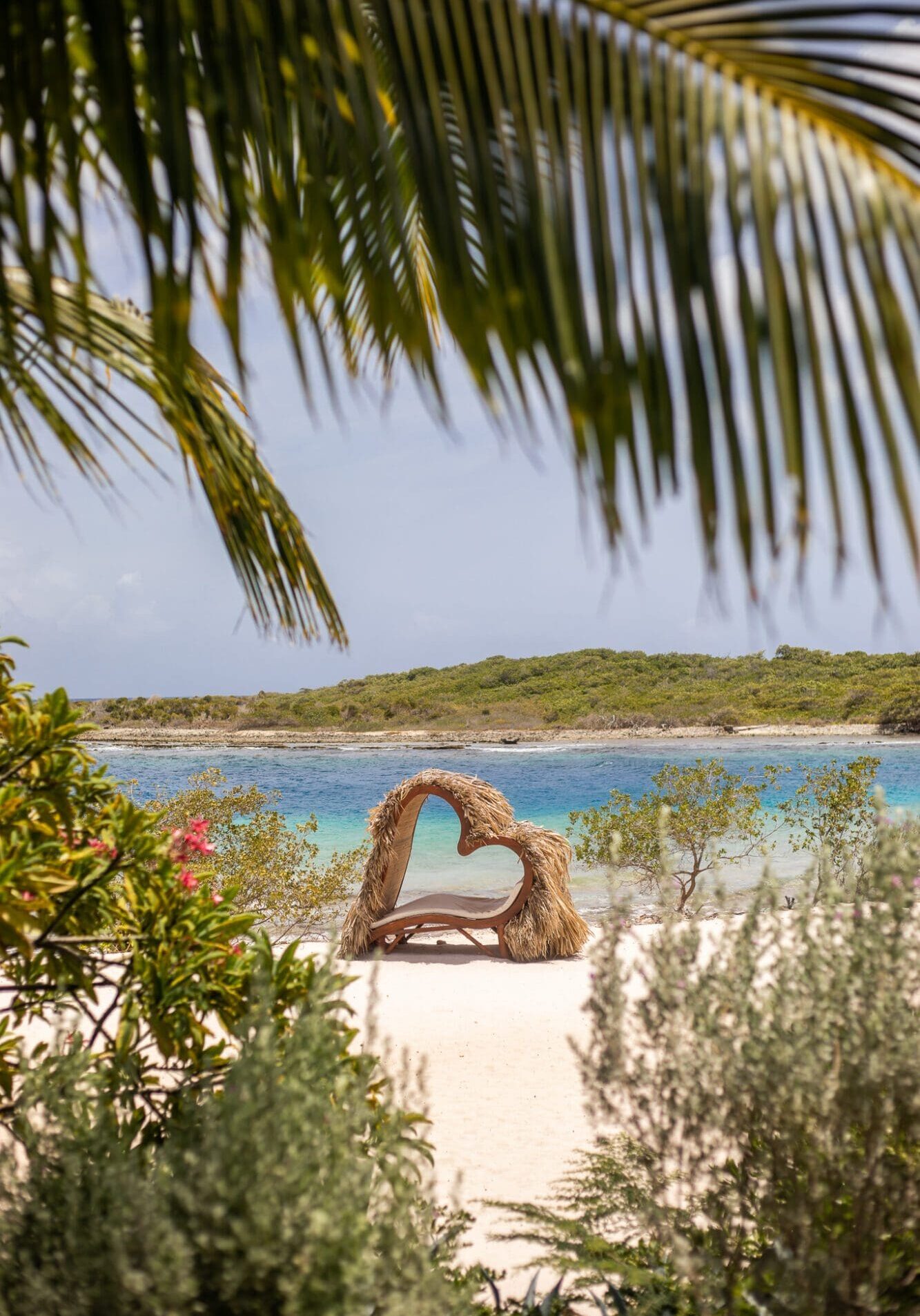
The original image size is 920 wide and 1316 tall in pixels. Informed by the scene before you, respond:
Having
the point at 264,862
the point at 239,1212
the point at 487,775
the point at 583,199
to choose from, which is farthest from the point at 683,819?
the point at 487,775

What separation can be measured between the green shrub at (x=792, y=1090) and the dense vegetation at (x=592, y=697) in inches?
1427

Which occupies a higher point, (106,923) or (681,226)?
(681,226)

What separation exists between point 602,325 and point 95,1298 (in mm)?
1949

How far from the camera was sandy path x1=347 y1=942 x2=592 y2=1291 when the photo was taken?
13.3 ft

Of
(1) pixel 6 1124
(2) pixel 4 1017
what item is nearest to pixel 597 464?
(1) pixel 6 1124

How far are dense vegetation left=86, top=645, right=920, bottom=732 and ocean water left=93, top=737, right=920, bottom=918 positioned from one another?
5.74 feet

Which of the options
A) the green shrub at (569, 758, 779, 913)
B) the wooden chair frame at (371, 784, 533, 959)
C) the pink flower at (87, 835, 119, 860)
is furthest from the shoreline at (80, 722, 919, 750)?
the pink flower at (87, 835, 119, 860)

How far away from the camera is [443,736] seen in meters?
42.2

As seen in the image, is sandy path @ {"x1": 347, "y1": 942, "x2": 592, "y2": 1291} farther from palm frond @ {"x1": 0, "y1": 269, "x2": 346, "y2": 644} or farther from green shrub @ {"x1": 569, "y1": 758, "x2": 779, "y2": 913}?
green shrub @ {"x1": 569, "y1": 758, "x2": 779, "y2": 913}

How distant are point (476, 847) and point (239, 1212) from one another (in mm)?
6957

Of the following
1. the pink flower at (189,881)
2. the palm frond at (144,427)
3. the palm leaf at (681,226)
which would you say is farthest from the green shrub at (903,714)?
the palm leaf at (681,226)

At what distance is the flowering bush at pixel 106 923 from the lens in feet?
7.38

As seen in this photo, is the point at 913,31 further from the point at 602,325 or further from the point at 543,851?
the point at 543,851

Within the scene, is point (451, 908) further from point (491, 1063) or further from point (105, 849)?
point (105, 849)
